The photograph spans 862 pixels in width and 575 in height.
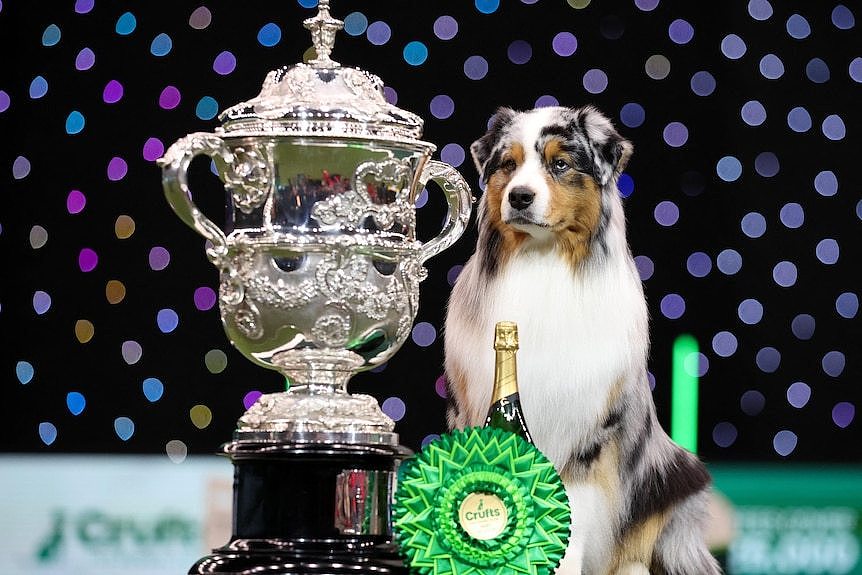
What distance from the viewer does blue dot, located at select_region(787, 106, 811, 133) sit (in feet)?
11.7

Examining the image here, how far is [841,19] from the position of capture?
3.65 metres

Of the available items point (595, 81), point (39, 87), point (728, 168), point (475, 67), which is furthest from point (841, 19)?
point (39, 87)

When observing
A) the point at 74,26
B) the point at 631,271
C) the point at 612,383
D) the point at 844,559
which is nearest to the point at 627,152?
the point at 631,271

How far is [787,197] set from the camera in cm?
356

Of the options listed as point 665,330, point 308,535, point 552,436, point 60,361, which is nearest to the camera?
point 308,535

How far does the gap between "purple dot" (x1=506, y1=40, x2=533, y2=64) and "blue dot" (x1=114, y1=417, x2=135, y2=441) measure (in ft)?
4.03

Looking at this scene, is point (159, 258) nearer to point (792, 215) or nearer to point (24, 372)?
point (24, 372)

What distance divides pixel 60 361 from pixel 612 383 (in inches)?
61.3

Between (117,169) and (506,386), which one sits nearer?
(506,386)

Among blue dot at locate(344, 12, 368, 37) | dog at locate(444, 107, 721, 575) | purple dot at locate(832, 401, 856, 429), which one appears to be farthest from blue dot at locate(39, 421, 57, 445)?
→ purple dot at locate(832, 401, 856, 429)

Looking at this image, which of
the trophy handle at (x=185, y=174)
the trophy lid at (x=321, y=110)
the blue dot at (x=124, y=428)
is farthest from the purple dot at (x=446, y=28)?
the trophy handle at (x=185, y=174)

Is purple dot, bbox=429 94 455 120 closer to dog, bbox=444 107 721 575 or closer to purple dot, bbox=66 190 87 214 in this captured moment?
dog, bbox=444 107 721 575

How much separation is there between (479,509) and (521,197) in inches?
37.4

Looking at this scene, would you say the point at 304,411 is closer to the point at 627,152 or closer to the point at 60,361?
the point at 627,152
